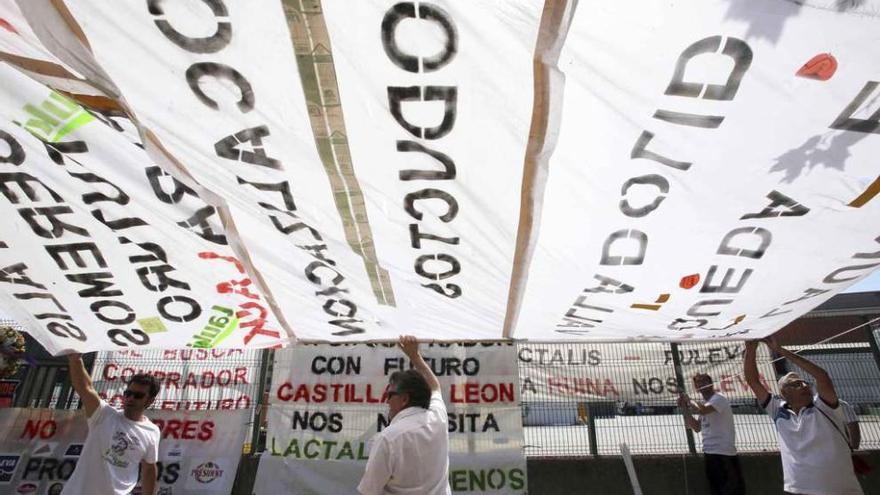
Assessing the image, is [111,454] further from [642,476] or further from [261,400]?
[642,476]

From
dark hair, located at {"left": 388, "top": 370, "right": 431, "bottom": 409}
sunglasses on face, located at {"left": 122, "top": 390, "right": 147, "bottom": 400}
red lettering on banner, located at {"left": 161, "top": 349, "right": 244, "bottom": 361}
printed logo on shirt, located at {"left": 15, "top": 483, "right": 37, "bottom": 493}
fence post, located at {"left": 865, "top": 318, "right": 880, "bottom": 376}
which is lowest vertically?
printed logo on shirt, located at {"left": 15, "top": 483, "right": 37, "bottom": 493}

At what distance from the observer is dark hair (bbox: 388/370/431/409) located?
261 centimetres

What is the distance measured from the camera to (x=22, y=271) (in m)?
3.42

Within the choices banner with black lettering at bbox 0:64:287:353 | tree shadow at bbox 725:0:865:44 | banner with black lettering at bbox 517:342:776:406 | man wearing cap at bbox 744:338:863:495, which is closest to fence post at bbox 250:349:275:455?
banner with black lettering at bbox 0:64:287:353

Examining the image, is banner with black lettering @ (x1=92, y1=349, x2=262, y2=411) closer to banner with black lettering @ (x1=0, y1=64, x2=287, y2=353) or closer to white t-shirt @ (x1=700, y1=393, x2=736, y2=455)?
banner with black lettering @ (x1=0, y1=64, x2=287, y2=353)

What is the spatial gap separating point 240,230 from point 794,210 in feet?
9.51

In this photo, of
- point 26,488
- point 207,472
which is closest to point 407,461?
point 207,472

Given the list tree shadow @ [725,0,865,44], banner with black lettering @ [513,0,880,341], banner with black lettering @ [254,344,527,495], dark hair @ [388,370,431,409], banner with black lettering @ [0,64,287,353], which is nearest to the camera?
tree shadow @ [725,0,865,44]

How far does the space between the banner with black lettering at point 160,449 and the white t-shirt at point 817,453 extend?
5.70m

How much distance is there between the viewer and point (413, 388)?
263 centimetres

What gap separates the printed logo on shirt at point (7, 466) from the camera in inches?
234

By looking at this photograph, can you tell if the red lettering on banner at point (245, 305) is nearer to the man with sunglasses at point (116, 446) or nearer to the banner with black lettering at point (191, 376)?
the man with sunglasses at point (116, 446)

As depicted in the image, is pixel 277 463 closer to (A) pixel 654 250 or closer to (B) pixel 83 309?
(B) pixel 83 309

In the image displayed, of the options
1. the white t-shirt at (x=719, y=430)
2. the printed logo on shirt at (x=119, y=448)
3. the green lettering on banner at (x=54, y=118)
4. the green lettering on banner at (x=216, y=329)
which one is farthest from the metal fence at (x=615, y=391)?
the green lettering on banner at (x=54, y=118)
